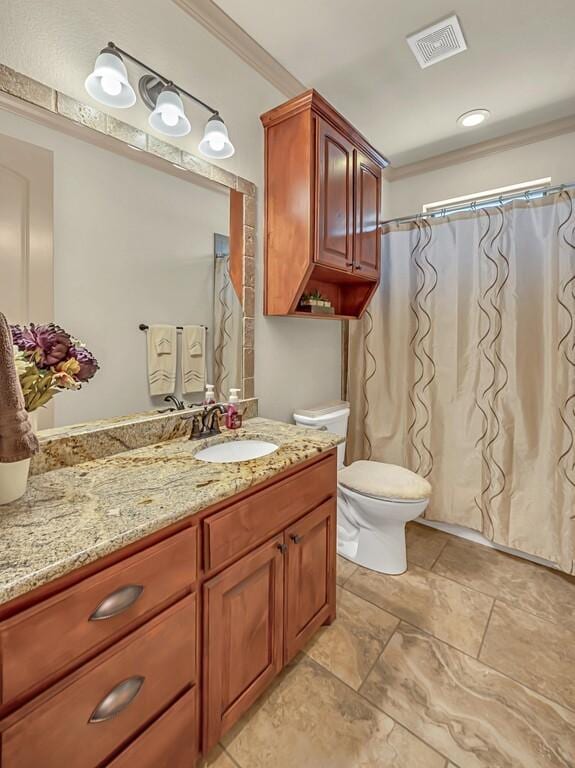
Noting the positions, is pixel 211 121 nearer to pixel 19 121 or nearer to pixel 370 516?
pixel 19 121

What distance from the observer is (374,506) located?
1884 mm

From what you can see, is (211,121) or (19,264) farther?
(211,121)

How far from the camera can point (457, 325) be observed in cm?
223

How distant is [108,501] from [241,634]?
1.93ft

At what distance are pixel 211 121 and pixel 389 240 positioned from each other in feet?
4.49

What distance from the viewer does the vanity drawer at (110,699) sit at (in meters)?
0.66

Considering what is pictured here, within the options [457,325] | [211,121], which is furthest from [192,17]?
[457,325]

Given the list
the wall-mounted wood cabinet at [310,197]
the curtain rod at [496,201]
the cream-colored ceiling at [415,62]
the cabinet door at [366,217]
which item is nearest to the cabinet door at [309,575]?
the wall-mounted wood cabinet at [310,197]

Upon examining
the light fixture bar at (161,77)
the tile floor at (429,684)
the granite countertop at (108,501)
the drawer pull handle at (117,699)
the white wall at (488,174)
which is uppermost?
the white wall at (488,174)

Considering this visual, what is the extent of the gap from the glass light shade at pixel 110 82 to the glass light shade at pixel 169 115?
11 centimetres

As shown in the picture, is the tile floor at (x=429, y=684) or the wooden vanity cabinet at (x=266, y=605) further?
the tile floor at (x=429, y=684)

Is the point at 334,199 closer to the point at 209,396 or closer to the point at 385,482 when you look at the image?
the point at 209,396

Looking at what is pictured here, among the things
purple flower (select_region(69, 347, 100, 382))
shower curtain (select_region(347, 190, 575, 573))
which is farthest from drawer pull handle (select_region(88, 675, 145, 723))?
shower curtain (select_region(347, 190, 575, 573))

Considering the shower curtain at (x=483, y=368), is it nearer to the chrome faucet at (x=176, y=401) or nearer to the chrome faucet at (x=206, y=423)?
the chrome faucet at (x=206, y=423)
